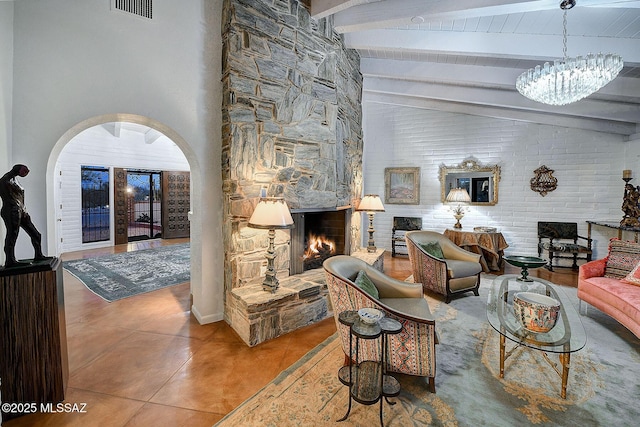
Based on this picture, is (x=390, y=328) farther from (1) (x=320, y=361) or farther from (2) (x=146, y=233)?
(2) (x=146, y=233)

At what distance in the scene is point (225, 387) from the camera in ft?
6.81

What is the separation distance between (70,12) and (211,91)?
1.18 m

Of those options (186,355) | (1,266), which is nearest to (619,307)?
→ (186,355)

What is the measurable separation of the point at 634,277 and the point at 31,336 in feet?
17.0

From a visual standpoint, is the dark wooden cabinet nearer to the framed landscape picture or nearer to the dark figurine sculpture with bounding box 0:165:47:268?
the dark figurine sculpture with bounding box 0:165:47:268

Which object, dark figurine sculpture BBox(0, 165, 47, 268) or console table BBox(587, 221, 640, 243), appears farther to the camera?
console table BBox(587, 221, 640, 243)

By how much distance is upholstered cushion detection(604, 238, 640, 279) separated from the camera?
10.1ft

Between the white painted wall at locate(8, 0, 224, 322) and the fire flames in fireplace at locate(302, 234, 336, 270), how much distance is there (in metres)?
1.19

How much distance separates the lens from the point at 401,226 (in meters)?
6.56

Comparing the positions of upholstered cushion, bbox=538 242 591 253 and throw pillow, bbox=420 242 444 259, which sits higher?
throw pillow, bbox=420 242 444 259

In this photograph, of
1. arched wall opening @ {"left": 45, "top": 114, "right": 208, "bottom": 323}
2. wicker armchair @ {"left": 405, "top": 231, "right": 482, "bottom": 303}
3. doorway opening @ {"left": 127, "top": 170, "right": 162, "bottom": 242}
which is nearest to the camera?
arched wall opening @ {"left": 45, "top": 114, "right": 208, "bottom": 323}

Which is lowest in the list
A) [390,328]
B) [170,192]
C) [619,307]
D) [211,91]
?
[619,307]

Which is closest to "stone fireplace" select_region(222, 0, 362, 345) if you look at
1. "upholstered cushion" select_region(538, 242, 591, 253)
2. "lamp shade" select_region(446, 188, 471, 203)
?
"lamp shade" select_region(446, 188, 471, 203)

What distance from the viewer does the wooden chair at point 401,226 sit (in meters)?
6.43
